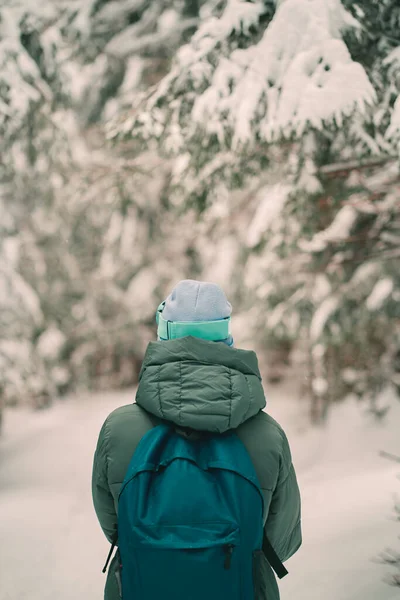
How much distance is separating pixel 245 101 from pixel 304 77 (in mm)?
418

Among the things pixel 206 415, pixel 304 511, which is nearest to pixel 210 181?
pixel 304 511

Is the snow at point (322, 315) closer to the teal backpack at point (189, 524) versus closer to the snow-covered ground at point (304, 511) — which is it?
the snow-covered ground at point (304, 511)

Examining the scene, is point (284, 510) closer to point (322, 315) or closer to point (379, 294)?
point (379, 294)

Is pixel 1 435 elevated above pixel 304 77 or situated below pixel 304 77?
below

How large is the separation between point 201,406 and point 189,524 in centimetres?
37

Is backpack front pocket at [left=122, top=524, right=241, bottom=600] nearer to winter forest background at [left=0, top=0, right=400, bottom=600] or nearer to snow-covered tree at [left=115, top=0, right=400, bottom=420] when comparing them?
winter forest background at [left=0, top=0, right=400, bottom=600]

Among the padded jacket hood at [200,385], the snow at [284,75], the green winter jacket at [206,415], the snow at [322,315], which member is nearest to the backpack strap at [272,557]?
the green winter jacket at [206,415]

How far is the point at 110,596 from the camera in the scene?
2139mm

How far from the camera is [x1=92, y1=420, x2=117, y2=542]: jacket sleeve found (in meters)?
2.11

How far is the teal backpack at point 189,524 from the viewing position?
1.87m

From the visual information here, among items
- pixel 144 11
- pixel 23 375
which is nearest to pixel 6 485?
pixel 23 375

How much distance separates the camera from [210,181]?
5059 mm

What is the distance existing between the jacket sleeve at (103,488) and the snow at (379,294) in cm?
490

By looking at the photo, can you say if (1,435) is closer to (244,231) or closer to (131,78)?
(244,231)
